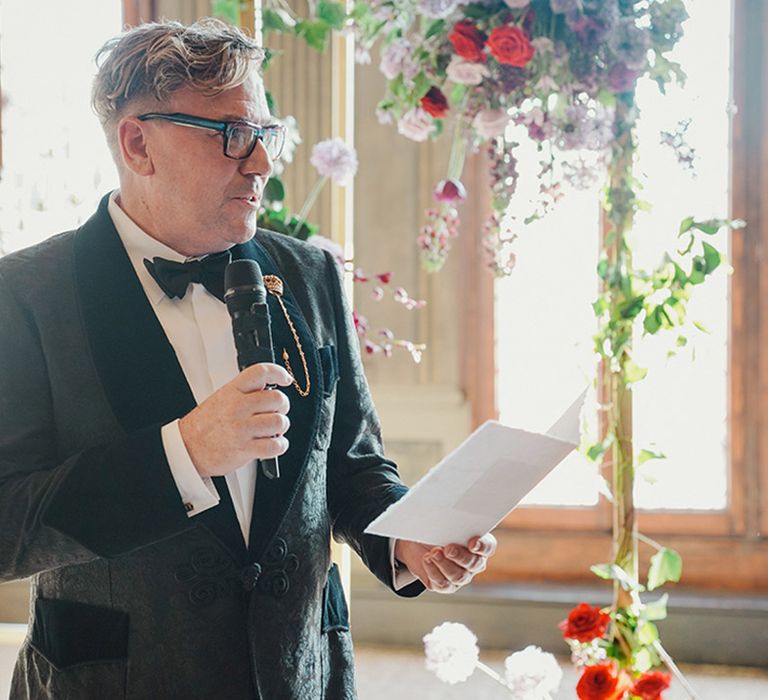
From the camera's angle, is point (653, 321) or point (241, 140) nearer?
point (241, 140)

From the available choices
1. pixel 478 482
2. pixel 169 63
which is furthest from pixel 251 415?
pixel 169 63

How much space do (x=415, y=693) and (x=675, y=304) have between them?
6.45ft

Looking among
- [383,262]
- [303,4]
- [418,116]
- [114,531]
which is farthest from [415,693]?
[114,531]

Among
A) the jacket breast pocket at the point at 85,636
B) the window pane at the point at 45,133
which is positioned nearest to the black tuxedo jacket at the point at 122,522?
the jacket breast pocket at the point at 85,636

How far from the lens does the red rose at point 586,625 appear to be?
7.97ft

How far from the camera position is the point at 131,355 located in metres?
1.41

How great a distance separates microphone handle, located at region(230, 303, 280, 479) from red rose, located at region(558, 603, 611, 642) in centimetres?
137

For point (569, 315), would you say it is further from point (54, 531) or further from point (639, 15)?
point (54, 531)

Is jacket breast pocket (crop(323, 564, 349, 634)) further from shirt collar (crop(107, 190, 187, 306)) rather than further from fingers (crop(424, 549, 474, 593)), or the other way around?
shirt collar (crop(107, 190, 187, 306))

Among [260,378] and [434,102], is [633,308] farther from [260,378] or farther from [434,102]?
[260,378]

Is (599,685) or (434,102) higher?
(434,102)

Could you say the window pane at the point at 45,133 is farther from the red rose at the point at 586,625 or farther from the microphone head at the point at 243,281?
the microphone head at the point at 243,281

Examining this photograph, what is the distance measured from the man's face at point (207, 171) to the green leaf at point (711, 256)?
122 centimetres

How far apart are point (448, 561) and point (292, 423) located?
287 mm
